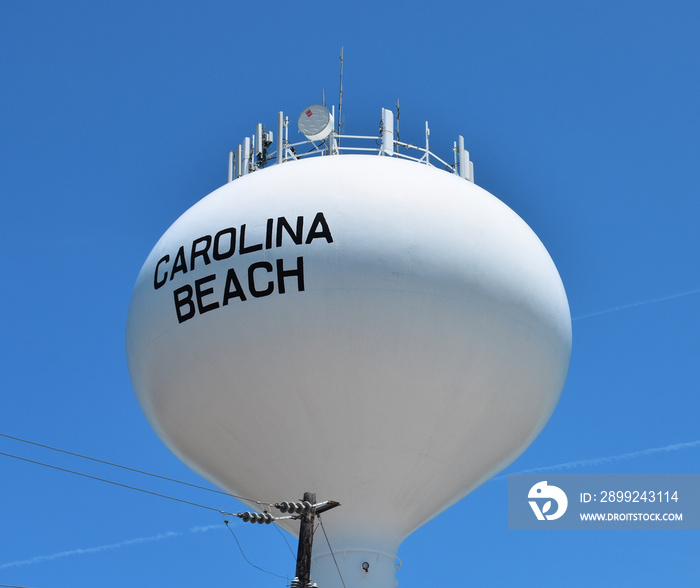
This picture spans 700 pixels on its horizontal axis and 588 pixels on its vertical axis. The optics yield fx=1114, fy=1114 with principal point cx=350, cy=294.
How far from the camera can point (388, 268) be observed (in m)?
14.0

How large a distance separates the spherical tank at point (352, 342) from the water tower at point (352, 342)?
0.07 feet

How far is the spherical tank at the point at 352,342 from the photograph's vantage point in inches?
552

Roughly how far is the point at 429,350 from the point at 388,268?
116 cm

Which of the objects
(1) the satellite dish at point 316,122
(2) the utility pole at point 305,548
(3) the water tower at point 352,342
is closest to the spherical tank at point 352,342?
(3) the water tower at point 352,342

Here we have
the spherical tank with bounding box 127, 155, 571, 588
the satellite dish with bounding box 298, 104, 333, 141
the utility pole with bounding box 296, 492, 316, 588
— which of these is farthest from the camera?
the satellite dish with bounding box 298, 104, 333, 141

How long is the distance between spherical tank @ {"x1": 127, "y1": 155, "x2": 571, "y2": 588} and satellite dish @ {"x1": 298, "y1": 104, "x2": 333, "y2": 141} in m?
1.55

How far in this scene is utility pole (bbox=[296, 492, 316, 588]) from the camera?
428 inches

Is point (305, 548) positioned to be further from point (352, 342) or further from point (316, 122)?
point (316, 122)

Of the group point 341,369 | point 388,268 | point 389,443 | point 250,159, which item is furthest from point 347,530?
point 250,159

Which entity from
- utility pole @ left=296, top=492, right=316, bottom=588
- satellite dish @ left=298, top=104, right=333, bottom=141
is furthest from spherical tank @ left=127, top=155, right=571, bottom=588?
utility pole @ left=296, top=492, right=316, bottom=588

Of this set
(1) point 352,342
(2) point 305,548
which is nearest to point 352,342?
(1) point 352,342

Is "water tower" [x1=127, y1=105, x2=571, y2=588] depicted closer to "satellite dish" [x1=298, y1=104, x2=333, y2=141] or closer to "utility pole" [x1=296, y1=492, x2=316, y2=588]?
"satellite dish" [x1=298, y1=104, x2=333, y2=141]

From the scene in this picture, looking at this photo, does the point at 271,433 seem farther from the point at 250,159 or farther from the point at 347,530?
the point at 250,159

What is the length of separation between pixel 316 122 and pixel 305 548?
804 cm
